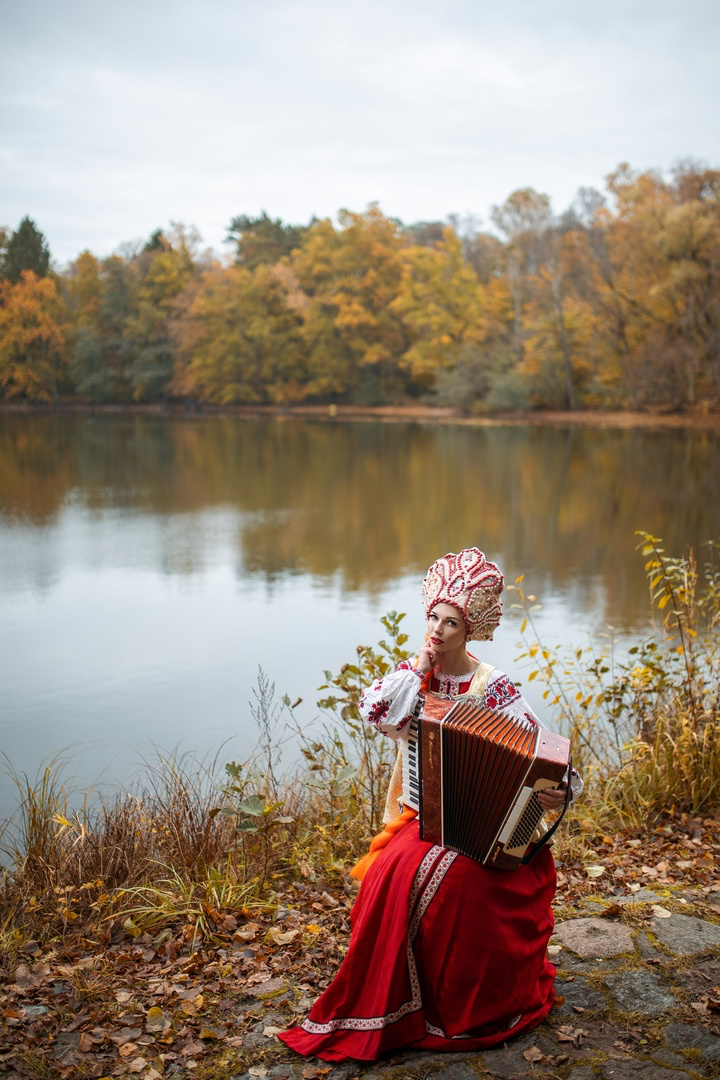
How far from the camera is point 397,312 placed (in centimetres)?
4866

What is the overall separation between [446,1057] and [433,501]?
16.5 m

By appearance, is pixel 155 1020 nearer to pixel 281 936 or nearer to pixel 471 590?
pixel 281 936

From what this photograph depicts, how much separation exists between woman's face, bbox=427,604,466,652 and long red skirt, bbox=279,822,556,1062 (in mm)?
554

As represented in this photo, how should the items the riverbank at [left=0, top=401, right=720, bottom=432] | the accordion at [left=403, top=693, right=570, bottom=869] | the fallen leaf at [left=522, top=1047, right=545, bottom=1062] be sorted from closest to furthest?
the accordion at [left=403, top=693, right=570, bottom=869] → the fallen leaf at [left=522, top=1047, right=545, bottom=1062] → the riverbank at [left=0, top=401, right=720, bottom=432]

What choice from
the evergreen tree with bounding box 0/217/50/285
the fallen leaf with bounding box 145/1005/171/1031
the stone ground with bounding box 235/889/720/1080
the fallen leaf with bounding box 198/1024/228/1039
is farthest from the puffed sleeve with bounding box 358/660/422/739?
the evergreen tree with bounding box 0/217/50/285

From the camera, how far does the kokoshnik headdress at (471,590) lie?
2838 mm

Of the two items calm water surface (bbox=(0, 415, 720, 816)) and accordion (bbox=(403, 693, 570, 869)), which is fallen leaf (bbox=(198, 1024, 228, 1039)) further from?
calm water surface (bbox=(0, 415, 720, 816))

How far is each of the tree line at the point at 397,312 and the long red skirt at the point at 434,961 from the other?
35.8 m

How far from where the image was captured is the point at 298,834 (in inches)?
186

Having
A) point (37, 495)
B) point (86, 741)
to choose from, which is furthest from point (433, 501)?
point (86, 741)

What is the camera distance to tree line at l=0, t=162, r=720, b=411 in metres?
37.7

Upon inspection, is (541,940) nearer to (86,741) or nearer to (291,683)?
(86,741)

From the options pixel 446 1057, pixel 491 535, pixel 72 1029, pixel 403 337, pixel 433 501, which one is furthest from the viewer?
pixel 403 337

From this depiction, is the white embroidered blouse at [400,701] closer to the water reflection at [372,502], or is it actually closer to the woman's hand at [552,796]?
the woman's hand at [552,796]
